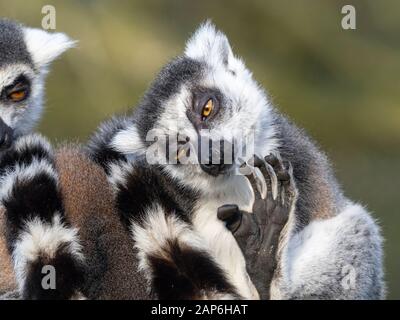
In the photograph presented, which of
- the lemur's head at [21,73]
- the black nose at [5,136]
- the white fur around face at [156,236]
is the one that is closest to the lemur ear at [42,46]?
the lemur's head at [21,73]

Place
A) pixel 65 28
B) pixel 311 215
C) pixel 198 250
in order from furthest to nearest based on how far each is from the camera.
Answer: pixel 65 28 < pixel 311 215 < pixel 198 250

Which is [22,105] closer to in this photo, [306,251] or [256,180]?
[256,180]

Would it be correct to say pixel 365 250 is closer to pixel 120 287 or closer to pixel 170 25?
pixel 120 287

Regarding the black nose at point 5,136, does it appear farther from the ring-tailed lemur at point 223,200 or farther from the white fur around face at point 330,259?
the white fur around face at point 330,259

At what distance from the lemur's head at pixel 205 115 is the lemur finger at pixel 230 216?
1.20ft

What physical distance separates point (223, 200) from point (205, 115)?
0.38 m

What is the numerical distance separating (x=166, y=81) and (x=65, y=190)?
0.79 meters

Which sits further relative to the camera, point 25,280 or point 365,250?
point 365,250

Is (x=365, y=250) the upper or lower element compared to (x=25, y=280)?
upper

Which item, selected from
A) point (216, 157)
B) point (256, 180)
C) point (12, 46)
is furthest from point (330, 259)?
point (12, 46)

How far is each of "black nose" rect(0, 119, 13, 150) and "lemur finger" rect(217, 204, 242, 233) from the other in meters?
1.04

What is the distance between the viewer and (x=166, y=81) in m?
3.77

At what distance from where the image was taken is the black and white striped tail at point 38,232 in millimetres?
2912

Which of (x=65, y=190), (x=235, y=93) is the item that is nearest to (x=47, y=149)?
(x=65, y=190)
